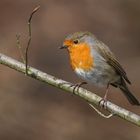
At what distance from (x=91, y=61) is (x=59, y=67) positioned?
20.8ft

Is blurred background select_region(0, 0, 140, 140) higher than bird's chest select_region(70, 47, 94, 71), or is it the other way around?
blurred background select_region(0, 0, 140, 140)

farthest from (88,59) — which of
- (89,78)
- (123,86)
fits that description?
(123,86)

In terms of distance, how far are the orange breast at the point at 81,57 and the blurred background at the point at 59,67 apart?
13.6ft

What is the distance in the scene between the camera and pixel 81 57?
6.79m

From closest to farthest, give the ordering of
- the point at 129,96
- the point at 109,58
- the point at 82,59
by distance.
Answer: the point at 82,59 → the point at 109,58 → the point at 129,96

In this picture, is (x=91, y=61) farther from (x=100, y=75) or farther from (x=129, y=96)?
(x=129, y=96)

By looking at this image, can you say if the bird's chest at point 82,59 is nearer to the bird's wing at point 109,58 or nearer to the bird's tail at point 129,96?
the bird's wing at point 109,58

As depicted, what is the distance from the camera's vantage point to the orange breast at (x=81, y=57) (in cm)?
674

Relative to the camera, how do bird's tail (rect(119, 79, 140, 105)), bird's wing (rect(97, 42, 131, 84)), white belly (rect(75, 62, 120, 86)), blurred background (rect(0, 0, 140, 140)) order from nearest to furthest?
1. white belly (rect(75, 62, 120, 86))
2. bird's wing (rect(97, 42, 131, 84))
3. bird's tail (rect(119, 79, 140, 105))
4. blurred background (rect(0, 0, 140, 140))

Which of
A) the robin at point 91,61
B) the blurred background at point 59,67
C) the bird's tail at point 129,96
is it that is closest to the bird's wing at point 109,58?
the robin at point 91,61

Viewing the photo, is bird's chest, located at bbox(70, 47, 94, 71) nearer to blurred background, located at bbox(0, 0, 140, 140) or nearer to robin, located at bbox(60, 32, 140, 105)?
robin, located at bbox(60, 32, 140, 105)

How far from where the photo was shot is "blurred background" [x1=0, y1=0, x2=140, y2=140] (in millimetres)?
11680

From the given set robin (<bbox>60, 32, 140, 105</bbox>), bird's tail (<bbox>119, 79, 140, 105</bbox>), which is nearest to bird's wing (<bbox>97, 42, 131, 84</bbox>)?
robin (<bbox>60, 32, 140, 105</bbox>)

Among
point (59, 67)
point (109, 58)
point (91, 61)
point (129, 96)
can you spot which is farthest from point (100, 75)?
point (59, 67)
